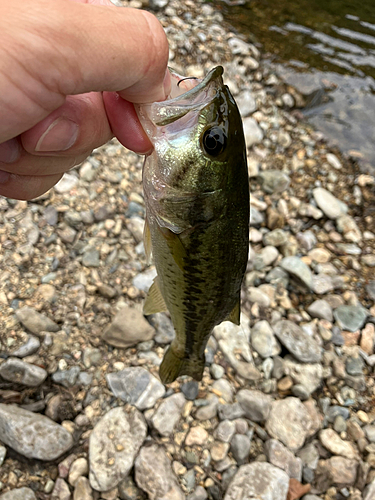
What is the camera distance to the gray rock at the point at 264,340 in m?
4.46

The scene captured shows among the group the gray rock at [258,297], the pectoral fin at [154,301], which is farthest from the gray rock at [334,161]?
the pectoral fin at [154,301]

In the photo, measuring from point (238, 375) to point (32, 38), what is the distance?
371 cm

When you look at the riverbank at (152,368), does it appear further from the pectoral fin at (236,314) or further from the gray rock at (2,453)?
the pectoral fin at (236,314)

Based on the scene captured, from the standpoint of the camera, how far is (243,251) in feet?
8.23

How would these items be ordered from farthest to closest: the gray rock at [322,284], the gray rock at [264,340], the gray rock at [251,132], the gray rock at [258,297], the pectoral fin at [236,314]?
the gray rock at [251,132], the gray rock at [322,284], the gray rock at [258,297], the gray rock at [264,340], the pectoral fin at [236,314]

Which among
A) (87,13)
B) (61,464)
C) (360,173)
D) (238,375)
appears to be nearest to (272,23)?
(360,173)

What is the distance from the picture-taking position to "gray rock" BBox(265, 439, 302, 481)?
3717 millimetres

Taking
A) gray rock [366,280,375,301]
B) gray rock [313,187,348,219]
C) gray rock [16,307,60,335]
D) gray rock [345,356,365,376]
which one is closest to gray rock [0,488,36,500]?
gray rock [16,307,60,335]

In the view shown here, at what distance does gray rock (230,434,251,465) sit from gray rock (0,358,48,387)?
1.94 m

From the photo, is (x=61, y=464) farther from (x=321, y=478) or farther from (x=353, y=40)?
(x=353, y=40)

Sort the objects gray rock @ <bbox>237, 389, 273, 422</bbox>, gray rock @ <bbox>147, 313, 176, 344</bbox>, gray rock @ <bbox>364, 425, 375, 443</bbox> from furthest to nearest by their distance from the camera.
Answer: gray rock @ <bbox>364, 425, 375, 443</bbox>
gray rock @ <bbox>147, 313, 176, 344</bbox>
gray rock @ <bbox>237, 389, 273, 422</bbox>

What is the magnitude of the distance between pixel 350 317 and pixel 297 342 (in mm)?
1092

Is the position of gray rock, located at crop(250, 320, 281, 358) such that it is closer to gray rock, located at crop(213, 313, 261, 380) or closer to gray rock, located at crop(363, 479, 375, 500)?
gray rock, located at crop(213, 313, 261, 380)

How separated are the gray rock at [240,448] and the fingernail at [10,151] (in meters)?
3.20
